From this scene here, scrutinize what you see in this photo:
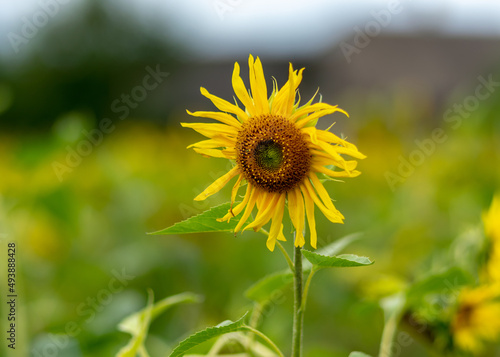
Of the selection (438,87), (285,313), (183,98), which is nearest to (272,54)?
(438,87)

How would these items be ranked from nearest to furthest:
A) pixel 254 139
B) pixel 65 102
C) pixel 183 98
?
pixel 254 139 → pixel 65 102 → pixel 183 98

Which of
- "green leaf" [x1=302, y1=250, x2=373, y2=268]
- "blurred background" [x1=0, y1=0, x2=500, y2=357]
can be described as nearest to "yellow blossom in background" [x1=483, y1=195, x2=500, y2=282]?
"blurred background" [x1=0, y1=0, x2=500, y2=357]

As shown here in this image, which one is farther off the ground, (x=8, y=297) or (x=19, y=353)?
(x=8, y=297)

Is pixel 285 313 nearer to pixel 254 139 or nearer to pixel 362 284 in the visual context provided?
pixel 362 284

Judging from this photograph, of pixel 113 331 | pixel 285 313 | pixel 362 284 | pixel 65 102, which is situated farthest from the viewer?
pixel 65 102

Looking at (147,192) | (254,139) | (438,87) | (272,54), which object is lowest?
(254,139)

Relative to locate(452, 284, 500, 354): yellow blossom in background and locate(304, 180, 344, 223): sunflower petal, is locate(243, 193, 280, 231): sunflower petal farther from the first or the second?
locate(452, 284, 500, 354): yellow blossom in background

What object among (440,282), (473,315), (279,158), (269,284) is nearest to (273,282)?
(269,284)
